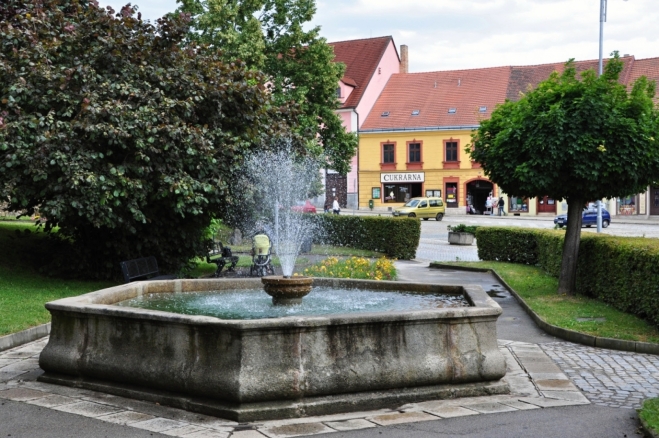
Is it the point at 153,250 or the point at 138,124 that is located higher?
the point at 138,124

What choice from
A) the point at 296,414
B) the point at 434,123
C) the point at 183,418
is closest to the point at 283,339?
the point at 296,414

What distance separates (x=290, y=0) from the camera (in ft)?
129

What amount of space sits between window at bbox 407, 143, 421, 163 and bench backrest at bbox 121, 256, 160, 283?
45.0 m

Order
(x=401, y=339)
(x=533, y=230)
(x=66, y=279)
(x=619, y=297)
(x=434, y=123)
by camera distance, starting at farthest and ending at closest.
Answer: (x=434, y=123) < (x=533, y=230) < (x=66, y=279) < (x=619, y=297) < (x=401, y=339)

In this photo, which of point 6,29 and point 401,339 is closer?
point 401,339

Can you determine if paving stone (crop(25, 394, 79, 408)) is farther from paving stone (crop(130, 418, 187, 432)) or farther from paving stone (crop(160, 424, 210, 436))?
paving stone (crop(160, 424, 210, 436))

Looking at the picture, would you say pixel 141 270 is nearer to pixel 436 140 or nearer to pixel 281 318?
pixel 281 318

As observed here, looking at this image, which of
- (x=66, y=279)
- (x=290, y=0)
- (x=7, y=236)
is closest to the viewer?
(x=66, y=279)

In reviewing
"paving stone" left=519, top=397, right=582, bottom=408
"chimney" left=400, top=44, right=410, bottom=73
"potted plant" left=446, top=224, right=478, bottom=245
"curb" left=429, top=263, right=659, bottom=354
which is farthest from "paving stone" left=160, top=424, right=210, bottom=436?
"chimney" left=400, top=44, right=410, bottom=73

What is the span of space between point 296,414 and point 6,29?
1176 centimetres

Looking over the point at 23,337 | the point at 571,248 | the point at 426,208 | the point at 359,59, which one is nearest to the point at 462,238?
the point at 426,208

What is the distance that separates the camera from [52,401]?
7.40 metres

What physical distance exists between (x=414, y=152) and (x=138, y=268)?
45.8 meters

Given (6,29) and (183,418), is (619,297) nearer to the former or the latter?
(183,418)
